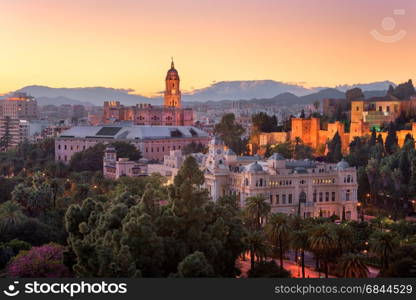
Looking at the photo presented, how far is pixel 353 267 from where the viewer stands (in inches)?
1085

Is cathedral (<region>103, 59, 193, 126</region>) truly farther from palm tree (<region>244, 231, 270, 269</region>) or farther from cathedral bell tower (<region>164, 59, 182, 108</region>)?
palm tree (<region>244, 231, 270, 269</region>)

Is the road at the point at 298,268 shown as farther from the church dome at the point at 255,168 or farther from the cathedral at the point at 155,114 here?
the cathedral at the point at 155,114

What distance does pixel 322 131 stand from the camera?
75.2 meters

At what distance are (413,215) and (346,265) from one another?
2133 centimetres

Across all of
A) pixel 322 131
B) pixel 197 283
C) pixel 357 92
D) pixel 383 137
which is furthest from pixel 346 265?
pixel 357 92

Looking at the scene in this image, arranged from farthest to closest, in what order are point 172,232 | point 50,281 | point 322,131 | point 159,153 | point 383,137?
point 159,153 → point 322,131 → point 383,137 → point 172,232 → point 50,281

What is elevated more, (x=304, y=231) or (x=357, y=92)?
(x=357, y=92)

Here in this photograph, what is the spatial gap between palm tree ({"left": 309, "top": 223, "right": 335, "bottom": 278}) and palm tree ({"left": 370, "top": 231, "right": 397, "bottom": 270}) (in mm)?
1806

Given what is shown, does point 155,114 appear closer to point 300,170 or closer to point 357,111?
point 357,111

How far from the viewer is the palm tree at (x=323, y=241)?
1169 inches

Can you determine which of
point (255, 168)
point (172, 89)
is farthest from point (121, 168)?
point (172, 89)

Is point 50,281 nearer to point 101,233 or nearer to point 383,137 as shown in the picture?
point 101,233

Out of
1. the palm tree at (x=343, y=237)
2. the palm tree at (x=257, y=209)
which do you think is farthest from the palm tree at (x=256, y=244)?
the palm tree at (x=257, y=209)

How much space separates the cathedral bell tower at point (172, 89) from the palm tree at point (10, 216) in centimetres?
7180
